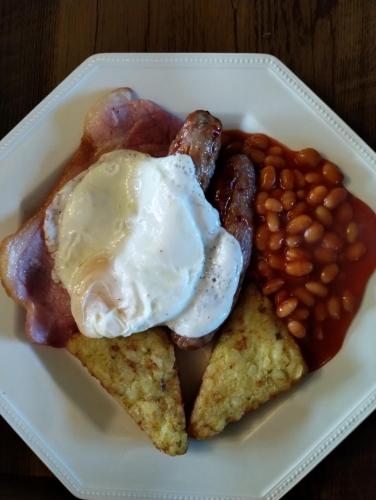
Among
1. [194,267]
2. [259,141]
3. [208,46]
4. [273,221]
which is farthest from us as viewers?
[208,46]

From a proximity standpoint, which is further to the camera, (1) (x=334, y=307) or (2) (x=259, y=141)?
(2) (x=259, y=141)

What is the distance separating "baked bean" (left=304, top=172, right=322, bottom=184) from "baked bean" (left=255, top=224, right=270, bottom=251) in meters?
0.27

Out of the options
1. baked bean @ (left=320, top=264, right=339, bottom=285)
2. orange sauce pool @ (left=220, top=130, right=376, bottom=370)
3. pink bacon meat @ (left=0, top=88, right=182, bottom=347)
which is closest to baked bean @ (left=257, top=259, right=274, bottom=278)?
orange sauce pool @ (left=220, top=130, right=376, bottom=370)

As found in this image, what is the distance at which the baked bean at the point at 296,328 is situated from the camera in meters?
2.54

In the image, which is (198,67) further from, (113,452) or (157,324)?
(113,452)

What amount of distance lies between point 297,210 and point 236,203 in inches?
10.2

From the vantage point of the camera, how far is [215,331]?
2588mm

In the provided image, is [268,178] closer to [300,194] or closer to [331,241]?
[300,194]

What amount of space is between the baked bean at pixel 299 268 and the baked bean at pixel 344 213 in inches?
9.3

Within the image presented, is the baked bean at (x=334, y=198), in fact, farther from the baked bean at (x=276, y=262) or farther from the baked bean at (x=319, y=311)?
the baked bean at (x=319, y=311)

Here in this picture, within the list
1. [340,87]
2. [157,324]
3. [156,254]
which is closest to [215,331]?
[157,324]

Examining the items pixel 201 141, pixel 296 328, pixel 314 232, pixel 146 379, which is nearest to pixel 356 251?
pixel 314 232

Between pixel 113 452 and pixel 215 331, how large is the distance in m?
0.72

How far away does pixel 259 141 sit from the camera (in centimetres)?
267
